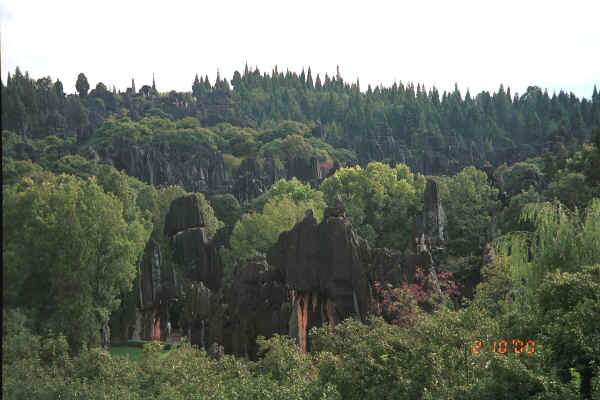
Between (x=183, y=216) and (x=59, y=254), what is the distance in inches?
1264

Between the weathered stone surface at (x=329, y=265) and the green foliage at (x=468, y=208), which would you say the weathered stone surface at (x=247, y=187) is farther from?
the weathered stone surface at (x=329, y=265)

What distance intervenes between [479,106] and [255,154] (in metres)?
60.3

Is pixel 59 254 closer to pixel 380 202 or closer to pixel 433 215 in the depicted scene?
pixel 433 215

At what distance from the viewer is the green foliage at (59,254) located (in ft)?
18.9

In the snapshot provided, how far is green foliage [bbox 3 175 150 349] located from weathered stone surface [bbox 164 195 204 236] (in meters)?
14.0

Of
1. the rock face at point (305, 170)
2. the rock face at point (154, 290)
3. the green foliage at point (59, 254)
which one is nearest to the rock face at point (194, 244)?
the rock face at point (154, 290)

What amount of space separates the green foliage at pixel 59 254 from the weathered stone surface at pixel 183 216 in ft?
45.8

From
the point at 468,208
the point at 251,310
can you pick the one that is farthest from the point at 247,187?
the point at 251,310

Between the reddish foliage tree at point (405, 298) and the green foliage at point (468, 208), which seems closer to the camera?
the reddish foliage tree at point (405, 298)

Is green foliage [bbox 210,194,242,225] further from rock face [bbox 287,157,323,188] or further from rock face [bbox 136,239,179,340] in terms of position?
rock face [bbox 136,239,179,340]

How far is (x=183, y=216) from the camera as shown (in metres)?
42.2

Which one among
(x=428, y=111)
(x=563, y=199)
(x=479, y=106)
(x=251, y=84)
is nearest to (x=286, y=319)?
(x=563, y=199)

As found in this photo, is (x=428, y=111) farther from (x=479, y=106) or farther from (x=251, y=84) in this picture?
(x=251, y=84)
